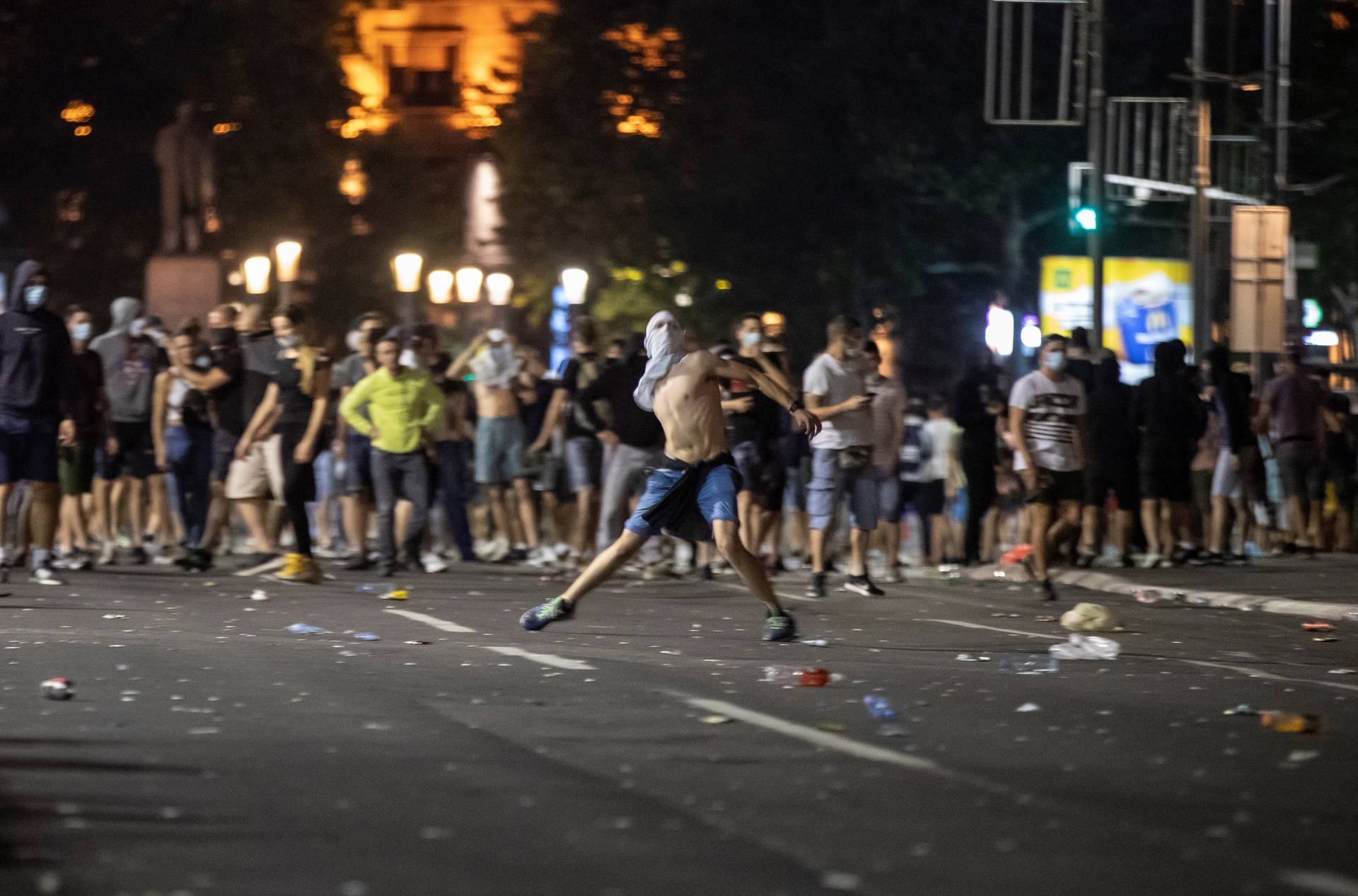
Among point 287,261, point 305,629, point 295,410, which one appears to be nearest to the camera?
point 305,629

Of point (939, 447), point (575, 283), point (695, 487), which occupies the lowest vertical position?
point (695, 487)

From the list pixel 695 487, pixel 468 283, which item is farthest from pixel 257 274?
pixel 695 487

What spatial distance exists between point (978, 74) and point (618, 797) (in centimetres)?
5321

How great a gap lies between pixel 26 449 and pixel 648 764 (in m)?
9.20

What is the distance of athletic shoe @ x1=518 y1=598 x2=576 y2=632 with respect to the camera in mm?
12430

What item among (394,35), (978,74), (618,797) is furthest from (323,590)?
(394,35)

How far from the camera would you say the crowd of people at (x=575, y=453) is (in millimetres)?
16766

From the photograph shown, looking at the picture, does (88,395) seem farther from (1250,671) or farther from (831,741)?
(831,741)

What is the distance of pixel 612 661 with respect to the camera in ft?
37.0

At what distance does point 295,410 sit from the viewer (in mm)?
17875

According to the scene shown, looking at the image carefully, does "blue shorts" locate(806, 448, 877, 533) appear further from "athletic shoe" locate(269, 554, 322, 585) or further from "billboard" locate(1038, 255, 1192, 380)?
"billboard" locate(1038, 255, 1192, 380)

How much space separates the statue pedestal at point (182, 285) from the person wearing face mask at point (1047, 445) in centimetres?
1658

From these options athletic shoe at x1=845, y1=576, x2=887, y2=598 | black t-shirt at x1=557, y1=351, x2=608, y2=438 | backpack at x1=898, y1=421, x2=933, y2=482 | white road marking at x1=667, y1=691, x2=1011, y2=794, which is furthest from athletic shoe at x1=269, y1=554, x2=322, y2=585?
white road marking at x1=667, y1=691, x2=1011, y2=794

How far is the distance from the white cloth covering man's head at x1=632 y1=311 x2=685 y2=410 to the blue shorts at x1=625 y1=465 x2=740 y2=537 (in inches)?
18.2
